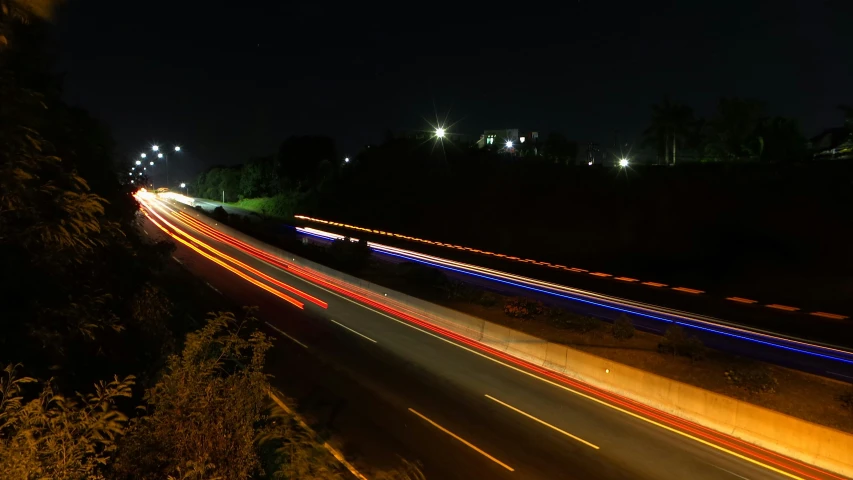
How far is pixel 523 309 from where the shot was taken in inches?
894

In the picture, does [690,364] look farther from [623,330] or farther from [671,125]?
[671,125]

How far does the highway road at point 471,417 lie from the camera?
11141 millimetres

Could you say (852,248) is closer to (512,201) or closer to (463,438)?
(512,201)

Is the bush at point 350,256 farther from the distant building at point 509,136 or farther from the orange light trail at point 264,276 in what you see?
the distant building at point 509,136

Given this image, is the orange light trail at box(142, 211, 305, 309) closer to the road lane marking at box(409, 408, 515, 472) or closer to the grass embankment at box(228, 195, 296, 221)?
the road lane marking at box(409, 408, 515, 472)

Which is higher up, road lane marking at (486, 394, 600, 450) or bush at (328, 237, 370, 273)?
bush at (328, 237, 370, 273)

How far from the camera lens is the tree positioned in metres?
63.9

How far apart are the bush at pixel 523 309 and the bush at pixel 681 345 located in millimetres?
5971

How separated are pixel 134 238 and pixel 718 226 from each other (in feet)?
147

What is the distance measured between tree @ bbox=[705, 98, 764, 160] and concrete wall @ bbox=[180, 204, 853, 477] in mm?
54632

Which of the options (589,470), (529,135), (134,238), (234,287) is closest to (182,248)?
(234,287)

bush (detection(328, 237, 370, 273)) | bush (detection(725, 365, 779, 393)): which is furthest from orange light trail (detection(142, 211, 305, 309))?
bush (detection(725, 365, 779, 393))

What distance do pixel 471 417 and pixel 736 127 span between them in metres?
65.7

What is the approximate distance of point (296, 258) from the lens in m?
39.6
